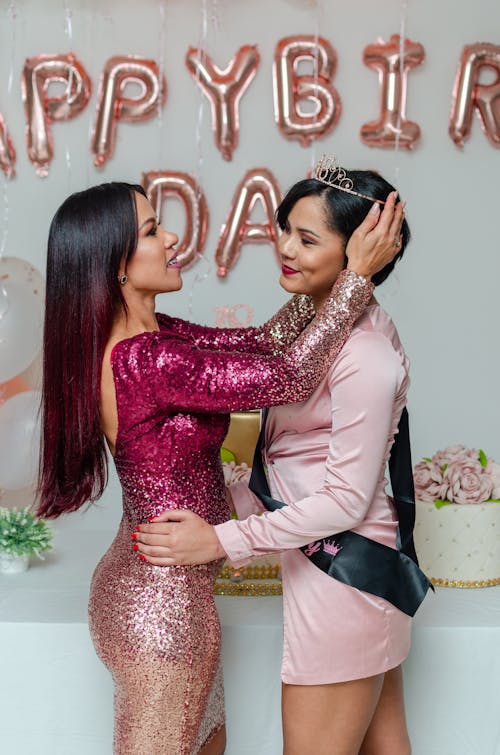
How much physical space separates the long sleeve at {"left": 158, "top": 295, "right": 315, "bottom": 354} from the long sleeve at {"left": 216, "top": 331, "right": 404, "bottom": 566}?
0.38m

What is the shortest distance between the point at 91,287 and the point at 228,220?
244cm

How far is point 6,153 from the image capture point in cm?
395

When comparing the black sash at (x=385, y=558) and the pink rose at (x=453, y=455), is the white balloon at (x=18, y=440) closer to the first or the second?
the pink rose at (x=453, y=455)

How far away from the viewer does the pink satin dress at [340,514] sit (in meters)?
1.53

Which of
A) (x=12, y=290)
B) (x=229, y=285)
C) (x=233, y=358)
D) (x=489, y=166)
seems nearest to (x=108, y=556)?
(x=233, y=358)

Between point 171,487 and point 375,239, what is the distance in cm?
57

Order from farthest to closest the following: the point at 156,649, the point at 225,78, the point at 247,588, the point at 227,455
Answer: the point at 225,78, the point at 227,455, the point at 247,588, the point at 156,649

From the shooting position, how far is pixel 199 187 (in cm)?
395

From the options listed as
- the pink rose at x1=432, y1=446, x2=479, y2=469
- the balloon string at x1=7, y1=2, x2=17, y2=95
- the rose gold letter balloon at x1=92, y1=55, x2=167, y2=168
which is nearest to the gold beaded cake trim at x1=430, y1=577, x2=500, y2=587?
the pink rose at x1=432, y1=446, x2=479, y2=469

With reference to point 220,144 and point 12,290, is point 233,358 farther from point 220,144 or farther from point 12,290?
point 220,144

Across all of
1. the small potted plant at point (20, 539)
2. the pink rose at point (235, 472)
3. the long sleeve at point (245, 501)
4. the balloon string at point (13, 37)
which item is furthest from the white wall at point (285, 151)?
the long sleeve at point (245, 501)

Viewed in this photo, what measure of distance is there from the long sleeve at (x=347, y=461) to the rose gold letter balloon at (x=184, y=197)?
2408 millimetres

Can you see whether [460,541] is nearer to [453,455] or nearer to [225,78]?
[453,455]

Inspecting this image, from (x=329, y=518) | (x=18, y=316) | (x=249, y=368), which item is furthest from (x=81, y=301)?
(x=18, y=316)
